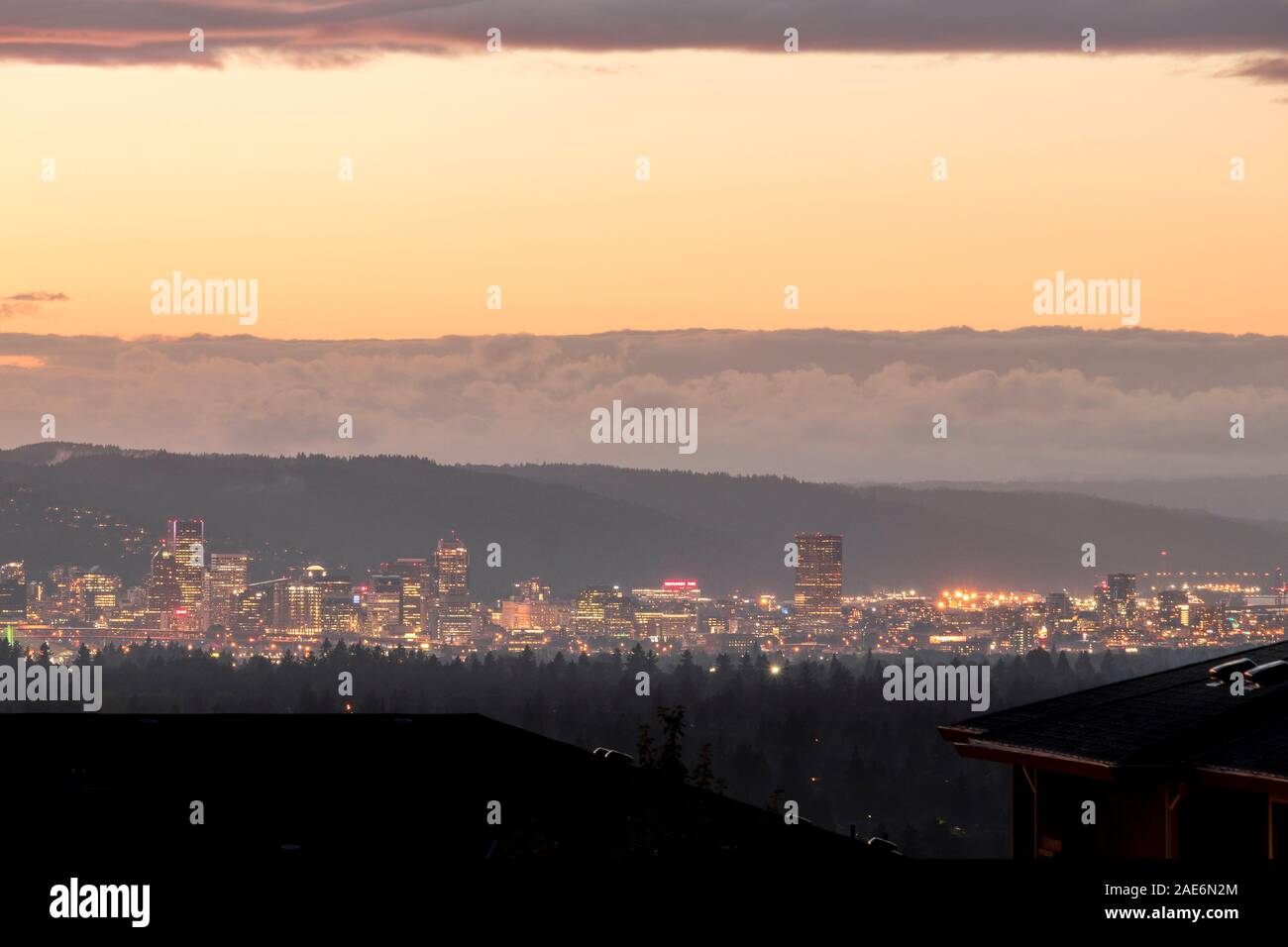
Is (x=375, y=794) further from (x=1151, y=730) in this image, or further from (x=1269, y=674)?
(x=1269, y=674)

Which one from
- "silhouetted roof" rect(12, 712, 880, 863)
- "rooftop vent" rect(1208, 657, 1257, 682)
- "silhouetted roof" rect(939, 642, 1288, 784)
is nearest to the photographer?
"silhouetted roof" rect(939, 642, 1288, 784)

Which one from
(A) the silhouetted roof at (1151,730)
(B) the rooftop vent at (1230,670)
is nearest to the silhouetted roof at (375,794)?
(A) the silhouetted roof at (1151,730)

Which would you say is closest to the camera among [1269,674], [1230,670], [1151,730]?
[1151,730]
